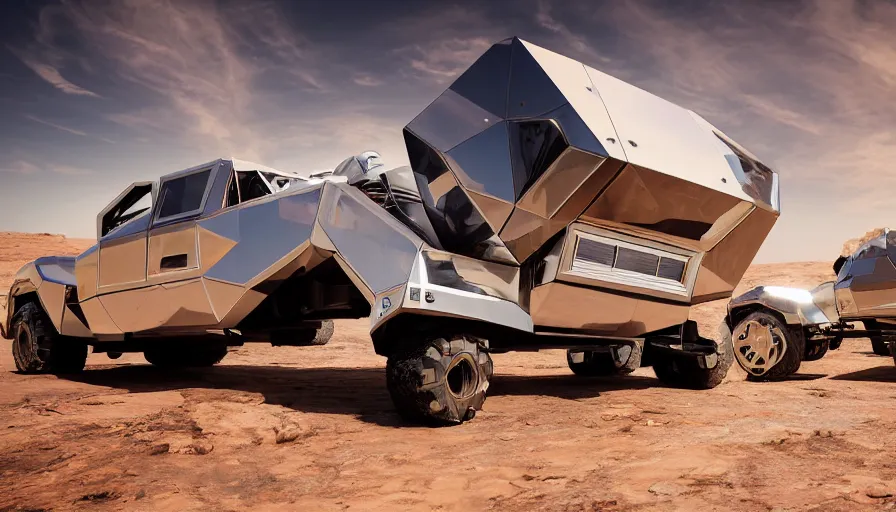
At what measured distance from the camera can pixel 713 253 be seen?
612cm

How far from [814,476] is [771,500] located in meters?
0.57

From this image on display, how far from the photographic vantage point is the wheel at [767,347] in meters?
A: 8.61

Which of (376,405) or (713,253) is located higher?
(713,253)

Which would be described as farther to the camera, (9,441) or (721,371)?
(721,371)

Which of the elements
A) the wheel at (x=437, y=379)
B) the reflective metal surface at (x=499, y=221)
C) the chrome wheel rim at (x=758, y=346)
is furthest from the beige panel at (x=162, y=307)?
the chrome wheel rim at (x=758, y=346)

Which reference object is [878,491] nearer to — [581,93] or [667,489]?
[667,489]

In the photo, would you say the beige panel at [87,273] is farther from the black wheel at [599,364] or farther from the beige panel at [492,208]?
the black wheel at [599,364]

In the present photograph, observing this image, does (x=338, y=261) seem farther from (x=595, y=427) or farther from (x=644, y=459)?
(x=644, y=459)

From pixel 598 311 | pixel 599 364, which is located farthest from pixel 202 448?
pixel 599 364

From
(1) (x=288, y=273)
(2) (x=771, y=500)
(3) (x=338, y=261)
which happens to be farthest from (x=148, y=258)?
(2) (x=771, y=500)

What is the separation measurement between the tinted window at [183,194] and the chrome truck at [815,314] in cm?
652

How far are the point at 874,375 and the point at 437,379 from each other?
761 centimetres

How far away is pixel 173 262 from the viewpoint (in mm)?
6484

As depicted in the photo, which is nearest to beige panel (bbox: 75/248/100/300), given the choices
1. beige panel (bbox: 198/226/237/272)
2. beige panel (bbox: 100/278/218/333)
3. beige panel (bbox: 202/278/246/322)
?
beige panel (bbox: 100/278/218/333)
